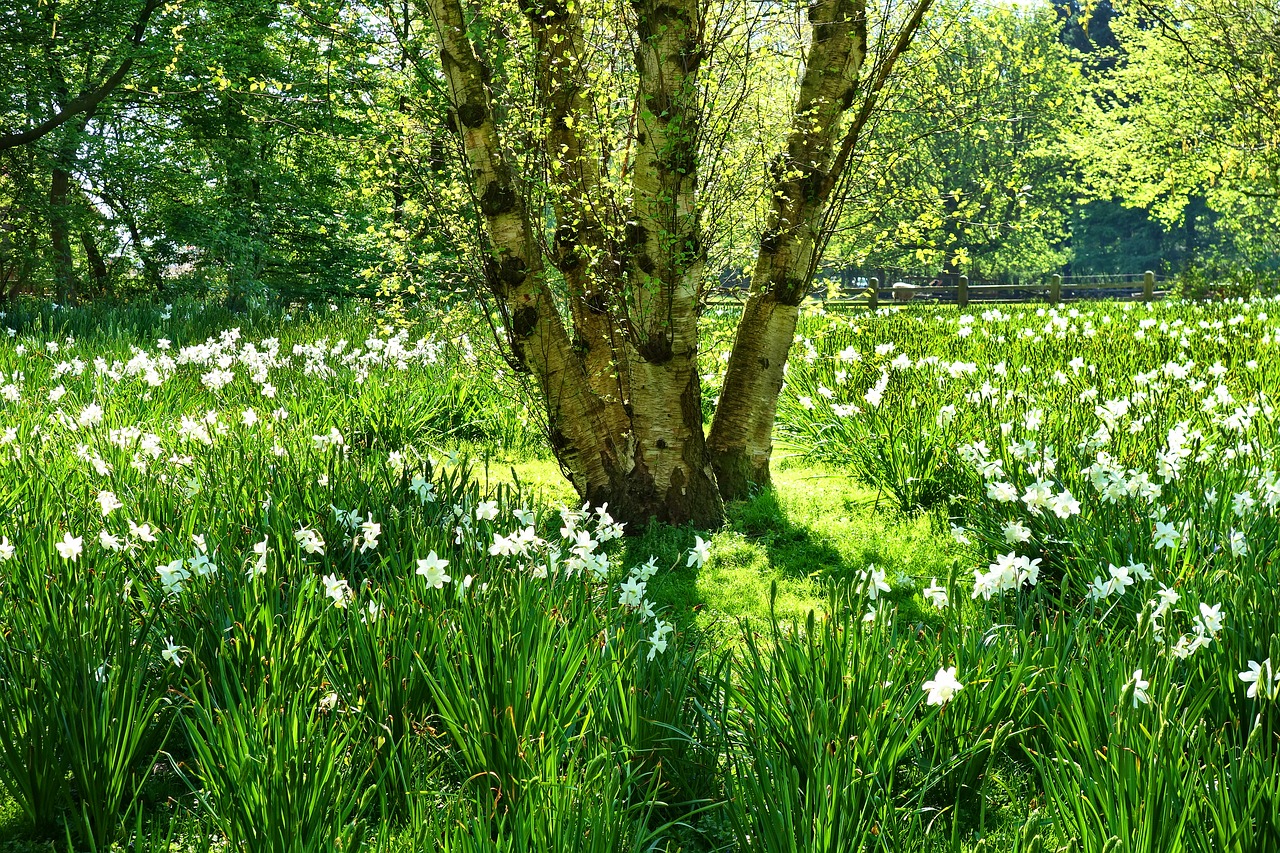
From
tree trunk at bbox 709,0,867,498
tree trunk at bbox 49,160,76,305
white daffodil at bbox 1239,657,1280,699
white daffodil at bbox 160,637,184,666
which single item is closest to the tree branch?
tree trunk at bbox 49,160,76,305

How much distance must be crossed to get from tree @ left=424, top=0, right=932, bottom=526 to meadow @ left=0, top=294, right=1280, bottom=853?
0.73 metres

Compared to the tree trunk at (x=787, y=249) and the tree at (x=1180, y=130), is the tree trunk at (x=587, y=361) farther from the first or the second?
the tree at (x=1180, y=130)

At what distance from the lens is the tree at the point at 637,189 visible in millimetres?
4715

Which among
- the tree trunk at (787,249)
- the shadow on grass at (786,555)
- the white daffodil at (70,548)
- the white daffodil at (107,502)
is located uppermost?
the tree trunk at (787,249)

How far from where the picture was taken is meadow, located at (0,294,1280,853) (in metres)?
2.07

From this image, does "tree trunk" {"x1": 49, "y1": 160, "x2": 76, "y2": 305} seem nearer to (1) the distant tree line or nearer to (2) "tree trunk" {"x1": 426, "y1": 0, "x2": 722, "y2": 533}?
(1) the distant tree line

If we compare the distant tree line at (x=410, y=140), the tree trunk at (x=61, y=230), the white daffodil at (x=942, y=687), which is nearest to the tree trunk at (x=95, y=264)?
the distant tree line at (x=410, y=140)

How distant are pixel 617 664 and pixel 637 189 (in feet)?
9.72

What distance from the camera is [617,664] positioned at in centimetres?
255

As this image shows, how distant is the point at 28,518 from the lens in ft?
11.9

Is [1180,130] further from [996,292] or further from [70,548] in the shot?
[70,548]

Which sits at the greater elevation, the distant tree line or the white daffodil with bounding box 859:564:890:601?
the distant tree line

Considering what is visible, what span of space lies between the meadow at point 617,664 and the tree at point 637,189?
726mm

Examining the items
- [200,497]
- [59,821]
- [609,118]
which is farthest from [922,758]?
[609,118]
